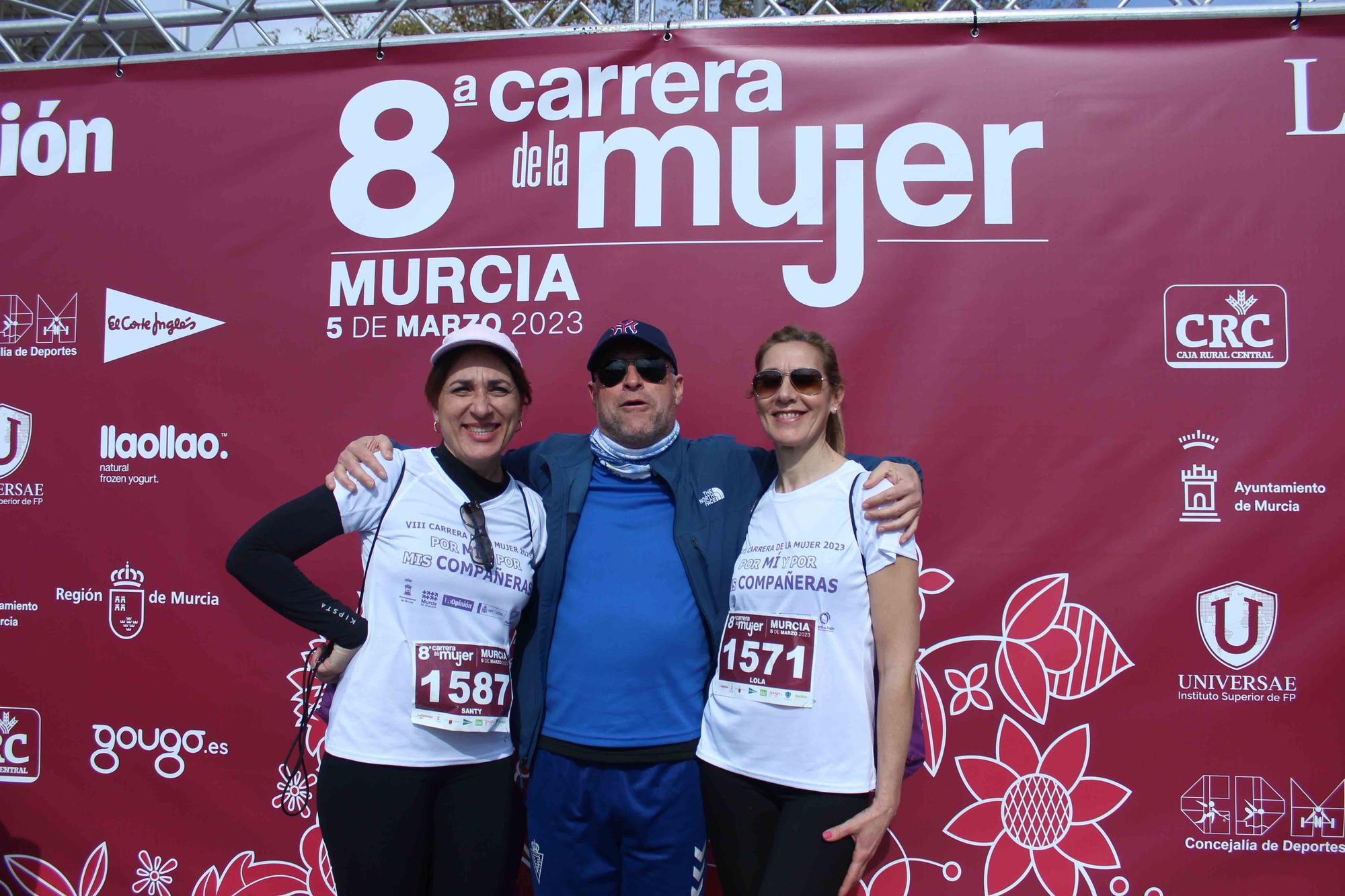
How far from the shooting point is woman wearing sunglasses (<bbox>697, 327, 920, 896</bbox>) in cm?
174

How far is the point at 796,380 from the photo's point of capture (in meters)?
1.91

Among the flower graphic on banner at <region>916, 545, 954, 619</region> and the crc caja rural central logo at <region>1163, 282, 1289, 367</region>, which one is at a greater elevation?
the crc caja rural central logo at <region>1163, 282, 1289, 367</region>

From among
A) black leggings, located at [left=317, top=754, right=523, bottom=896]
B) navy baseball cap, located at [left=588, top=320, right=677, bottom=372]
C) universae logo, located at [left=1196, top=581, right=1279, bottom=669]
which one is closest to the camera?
black leggings, located at [left=317, top=754, right=523, bottom=896]

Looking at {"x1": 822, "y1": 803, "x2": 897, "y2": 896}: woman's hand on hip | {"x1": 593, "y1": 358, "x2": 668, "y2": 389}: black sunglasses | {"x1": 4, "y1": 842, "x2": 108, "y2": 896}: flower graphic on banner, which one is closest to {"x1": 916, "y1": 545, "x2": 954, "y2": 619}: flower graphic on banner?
{"x1": 822, "y1": 803, "x2": 897, "y2": 896}: woman's hand on hip

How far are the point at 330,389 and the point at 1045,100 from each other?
8.21 ft

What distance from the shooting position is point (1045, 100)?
272 centimetres

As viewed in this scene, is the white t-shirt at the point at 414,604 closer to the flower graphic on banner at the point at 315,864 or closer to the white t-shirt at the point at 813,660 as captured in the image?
the white t-shirt at the point at 813,660

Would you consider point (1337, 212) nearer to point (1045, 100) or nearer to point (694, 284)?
point (1045, 100)

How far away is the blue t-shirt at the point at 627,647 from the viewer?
75.3 inches

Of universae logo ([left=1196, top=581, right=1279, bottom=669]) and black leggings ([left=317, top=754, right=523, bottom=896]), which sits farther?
universae logo ([left=1196, top=581, right=1279, bottom=669])

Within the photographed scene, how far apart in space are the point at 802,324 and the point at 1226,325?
1287 millimetres

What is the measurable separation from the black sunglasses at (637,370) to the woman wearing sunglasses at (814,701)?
0.38 meters

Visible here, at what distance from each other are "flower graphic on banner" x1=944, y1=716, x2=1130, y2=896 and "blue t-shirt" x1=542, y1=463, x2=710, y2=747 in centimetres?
122

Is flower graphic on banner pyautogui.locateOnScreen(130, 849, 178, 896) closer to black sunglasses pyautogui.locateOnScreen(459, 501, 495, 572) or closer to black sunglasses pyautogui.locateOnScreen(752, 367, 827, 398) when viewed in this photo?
black sunglasses pyautogui.locateOnScreen(459, 501, 495, 572)
